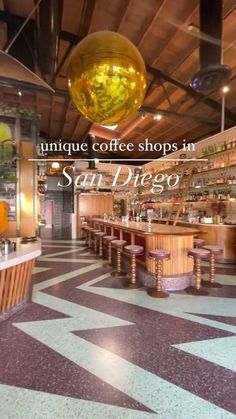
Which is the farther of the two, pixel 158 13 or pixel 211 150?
Answer: pixel 211 150

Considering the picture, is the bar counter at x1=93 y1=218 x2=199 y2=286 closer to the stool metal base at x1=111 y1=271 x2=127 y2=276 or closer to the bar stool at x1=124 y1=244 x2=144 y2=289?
the bar stool at x1=124 y1=244 x2=144 y2=289

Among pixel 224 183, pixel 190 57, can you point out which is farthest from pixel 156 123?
pixel 190 57

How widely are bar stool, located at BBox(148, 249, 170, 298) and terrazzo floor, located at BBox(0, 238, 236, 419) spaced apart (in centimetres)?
18

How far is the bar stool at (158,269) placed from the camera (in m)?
4.37

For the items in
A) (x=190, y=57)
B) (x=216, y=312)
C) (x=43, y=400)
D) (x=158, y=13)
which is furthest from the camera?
(x=190, y=57)

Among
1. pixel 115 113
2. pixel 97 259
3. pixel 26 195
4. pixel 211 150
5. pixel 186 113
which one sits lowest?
pixel 97 259

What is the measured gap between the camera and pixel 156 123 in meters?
9.94

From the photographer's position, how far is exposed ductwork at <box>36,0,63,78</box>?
11.6 feet

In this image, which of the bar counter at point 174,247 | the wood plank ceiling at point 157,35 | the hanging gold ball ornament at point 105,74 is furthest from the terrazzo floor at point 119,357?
the wood plank ceiling at point 157,35

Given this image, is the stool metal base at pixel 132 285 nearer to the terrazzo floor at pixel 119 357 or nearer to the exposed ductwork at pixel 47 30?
the terrazzo floor at pixel 119 357

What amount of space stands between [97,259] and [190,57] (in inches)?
212

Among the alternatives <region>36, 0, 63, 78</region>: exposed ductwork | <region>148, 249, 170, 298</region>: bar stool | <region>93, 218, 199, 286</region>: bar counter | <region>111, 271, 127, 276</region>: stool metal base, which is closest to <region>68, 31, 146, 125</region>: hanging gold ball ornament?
<region>36, 0, 63, 78</region>: exposed ductwork

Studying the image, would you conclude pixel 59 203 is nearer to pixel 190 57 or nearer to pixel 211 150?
pixel 211 150

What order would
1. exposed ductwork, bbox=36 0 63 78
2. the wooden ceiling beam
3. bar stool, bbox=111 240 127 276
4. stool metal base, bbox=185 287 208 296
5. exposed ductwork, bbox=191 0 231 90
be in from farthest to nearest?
1. the wooden ceiling beam
2. bar stool, bbox=111 240 127 276
3. stool metal base, bbox=185 287 208 296
4. exposed ductwork, bbox=191 0 231 90
5. exposed ductwork, bbox=36 0 63 78
